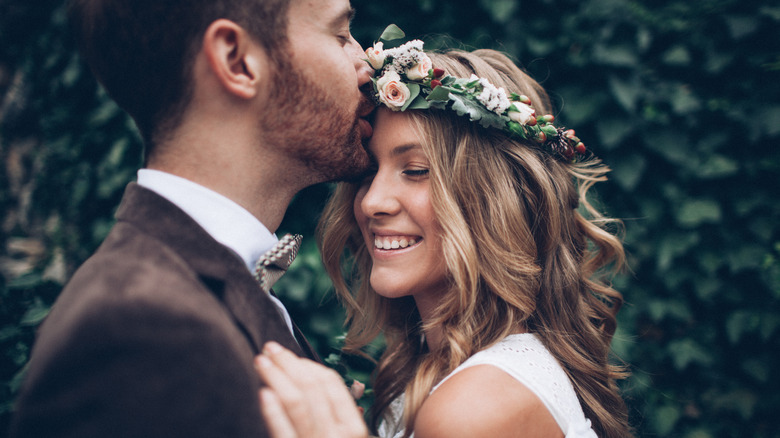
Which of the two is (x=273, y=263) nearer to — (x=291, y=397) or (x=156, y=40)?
(x=291, y=397)

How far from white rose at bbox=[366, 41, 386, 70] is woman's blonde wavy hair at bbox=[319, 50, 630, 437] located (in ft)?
0.87

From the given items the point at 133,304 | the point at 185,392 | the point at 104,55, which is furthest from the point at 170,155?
the point at 185,392

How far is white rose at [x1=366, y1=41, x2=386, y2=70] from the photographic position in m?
2.02

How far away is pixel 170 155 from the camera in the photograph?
1487mm

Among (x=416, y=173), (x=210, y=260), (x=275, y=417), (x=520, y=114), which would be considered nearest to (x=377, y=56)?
(x=416, y=173)

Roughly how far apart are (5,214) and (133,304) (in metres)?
3.44

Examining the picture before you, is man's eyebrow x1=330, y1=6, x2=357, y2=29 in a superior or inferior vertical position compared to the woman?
superior

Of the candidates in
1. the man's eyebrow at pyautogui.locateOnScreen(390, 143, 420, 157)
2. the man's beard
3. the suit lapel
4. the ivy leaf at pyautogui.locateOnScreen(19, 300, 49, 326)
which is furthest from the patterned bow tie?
the ivy leaf at pyautogui.locateOnScreen(19, 300, 49, 326)

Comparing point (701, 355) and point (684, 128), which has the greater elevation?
point (684, 128)

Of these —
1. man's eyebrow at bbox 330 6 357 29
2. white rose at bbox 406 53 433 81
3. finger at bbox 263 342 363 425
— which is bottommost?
finger at bbox 263 342 363 425

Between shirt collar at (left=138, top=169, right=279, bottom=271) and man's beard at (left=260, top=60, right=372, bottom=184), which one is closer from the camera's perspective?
shirt collar at (left=138, top=169, right=279, bottom=271)

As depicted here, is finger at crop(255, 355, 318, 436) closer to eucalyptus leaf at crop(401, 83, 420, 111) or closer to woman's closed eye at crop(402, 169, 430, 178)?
woman's closed eye at crop(402, 169, 430, 178)

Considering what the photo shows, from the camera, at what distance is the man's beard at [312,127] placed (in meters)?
1.58

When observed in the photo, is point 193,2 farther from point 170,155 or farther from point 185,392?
point 185,392
